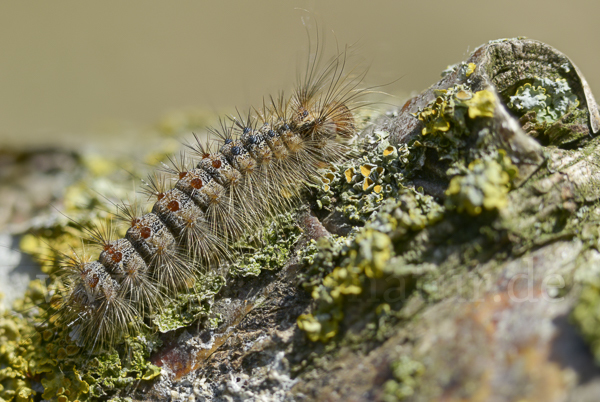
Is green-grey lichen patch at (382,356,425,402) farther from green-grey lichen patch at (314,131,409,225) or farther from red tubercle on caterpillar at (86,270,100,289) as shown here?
red tubercle on caterpillar at (86,270,100,289)

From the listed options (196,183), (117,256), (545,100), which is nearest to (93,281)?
(117,256)

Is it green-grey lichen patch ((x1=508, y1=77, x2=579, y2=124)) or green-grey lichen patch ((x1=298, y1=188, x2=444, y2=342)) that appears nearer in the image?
green-grey lichen patch ((x1=298, y1=188, x2=444, y2=342))

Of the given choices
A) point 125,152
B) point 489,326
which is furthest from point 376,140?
point 125,152

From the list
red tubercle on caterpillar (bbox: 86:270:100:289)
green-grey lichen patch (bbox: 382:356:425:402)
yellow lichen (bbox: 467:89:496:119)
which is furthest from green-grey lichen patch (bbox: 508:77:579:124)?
red tubercle on caterpillar (bbox: 86:270:100:289)

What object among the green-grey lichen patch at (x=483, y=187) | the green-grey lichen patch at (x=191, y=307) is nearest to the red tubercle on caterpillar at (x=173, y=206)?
the green-grey lichen patch at (x=191, y=307)

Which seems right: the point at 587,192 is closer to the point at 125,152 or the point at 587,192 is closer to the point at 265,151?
the point at 265,151
